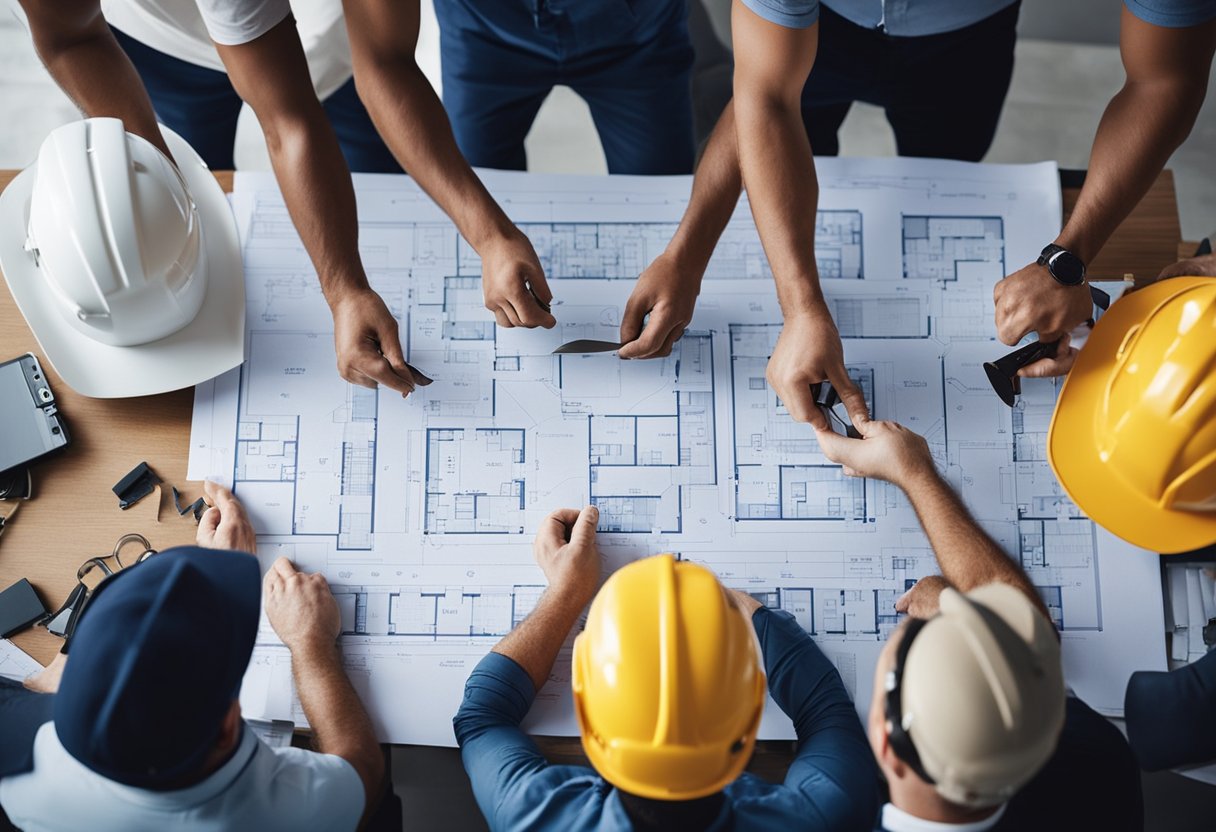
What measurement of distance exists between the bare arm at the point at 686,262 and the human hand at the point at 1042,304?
20.5 inches

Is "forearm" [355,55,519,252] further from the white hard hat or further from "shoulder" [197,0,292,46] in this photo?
the white hard hat

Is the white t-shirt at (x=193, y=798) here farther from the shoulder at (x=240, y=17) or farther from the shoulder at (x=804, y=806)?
the shoulder at (x=240, y=17)

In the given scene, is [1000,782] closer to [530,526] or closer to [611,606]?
[611,606]

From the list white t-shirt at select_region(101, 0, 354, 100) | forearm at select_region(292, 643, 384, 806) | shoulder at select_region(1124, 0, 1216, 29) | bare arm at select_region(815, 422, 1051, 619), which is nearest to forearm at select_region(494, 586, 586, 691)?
forearm at select_region(292, 643, 384, 806)

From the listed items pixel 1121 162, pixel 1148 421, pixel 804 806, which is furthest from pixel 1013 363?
pixel 804 806

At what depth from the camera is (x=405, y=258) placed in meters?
1.67

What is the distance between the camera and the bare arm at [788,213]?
4.70 ft

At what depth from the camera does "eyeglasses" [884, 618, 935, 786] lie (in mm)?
1034

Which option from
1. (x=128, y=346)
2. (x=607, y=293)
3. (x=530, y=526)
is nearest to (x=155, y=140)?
(x=128, y=346)

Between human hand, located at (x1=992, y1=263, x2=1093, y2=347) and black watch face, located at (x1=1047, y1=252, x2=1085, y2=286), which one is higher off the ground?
black watch face, located at (x1=1047, y1=252, x2=1085, y2=286)

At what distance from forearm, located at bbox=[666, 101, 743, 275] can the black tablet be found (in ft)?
3.77

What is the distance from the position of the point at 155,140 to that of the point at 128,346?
39 centimetres

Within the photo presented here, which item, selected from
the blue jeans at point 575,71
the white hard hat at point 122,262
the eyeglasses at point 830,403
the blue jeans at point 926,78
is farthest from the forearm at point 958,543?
the white hard hat at point 122,262

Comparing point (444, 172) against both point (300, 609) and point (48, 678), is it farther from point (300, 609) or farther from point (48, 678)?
point (48, 678)
